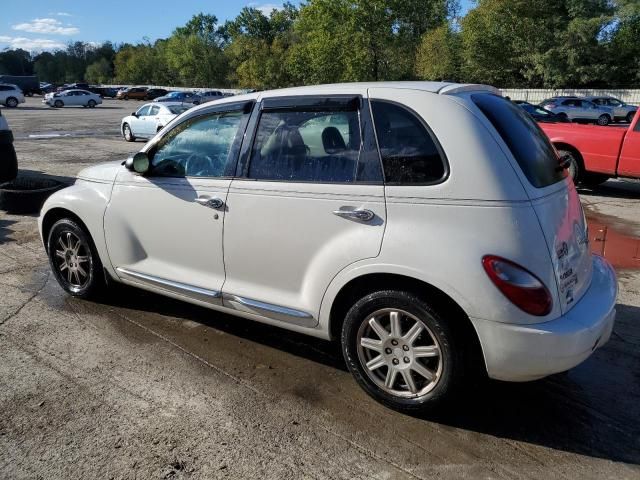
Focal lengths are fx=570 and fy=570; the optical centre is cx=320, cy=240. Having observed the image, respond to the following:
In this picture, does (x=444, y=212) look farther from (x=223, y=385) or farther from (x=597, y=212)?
(x=597, y=212)

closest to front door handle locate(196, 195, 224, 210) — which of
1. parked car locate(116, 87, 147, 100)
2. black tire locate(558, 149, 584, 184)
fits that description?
black tire locate(558, 149, 584, 184)

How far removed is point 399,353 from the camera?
3.20m

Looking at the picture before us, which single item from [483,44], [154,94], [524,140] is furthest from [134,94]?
[524,140]

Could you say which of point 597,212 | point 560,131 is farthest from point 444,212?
point 560,131

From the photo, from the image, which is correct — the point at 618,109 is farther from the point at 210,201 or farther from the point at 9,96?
the point at 9,96

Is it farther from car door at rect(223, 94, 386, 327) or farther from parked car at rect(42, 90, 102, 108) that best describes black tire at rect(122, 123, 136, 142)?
parked car at rect(42, 90, 102, 108)

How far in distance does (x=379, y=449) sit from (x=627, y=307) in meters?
3.10

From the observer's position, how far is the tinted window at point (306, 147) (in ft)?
11.2

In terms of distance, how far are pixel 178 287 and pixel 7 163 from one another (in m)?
6.46

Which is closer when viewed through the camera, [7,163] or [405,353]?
[405,353]

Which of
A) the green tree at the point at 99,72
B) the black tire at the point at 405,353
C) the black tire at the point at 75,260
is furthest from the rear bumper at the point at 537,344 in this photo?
the green tree at the point at 99,72

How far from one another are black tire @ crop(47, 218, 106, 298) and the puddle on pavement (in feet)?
15.5

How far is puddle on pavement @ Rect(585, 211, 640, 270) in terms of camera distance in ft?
20.6

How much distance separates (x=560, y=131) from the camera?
33.8ft
